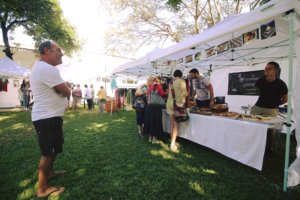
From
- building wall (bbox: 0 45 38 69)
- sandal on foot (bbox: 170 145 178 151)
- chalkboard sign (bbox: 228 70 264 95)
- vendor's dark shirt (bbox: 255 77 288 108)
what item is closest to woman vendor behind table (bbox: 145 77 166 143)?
sandal on foot (bbox: 170 145 178 151)

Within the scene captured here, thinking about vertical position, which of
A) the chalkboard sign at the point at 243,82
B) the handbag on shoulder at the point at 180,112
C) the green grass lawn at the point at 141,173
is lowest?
the green grass lawn at the point at 141,173

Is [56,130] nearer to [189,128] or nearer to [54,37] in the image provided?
[189,128]

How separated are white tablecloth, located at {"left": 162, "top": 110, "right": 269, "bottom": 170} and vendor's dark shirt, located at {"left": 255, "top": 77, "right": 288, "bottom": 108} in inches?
34.7

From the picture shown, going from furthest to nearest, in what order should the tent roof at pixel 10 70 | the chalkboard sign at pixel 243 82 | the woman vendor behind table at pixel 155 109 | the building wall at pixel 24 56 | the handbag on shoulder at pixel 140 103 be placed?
1. the building wall at pixel 24 56
2. the tent roof at pixel 10 70
3. the chalkboard sign at pixel 243 82
4. the handbag on shoulder at pixel 140 103
5. the woman vendor behind table at pixel 155 109

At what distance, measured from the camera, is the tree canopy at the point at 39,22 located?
10193 millimetres

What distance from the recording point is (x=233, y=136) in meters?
2.93

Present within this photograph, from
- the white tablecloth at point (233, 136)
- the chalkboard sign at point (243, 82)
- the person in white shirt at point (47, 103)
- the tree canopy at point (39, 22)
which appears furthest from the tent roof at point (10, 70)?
the chalkboard sign at point (243, 82)

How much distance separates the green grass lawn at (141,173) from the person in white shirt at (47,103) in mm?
586

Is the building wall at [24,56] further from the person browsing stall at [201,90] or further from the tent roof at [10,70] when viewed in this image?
the person browsing stall at [201,90]

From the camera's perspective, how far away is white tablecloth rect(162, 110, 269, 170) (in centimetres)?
259

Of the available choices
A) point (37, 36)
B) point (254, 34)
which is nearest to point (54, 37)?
point (37, 36)

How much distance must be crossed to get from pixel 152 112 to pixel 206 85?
1.43 metres

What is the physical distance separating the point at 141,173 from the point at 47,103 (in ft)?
5.44

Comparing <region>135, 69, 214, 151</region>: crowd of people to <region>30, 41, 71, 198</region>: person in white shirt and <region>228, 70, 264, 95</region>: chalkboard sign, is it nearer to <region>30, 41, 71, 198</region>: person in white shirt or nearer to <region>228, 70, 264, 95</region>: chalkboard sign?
<region>30, 41, 71, 198</region>: person in white shirt
